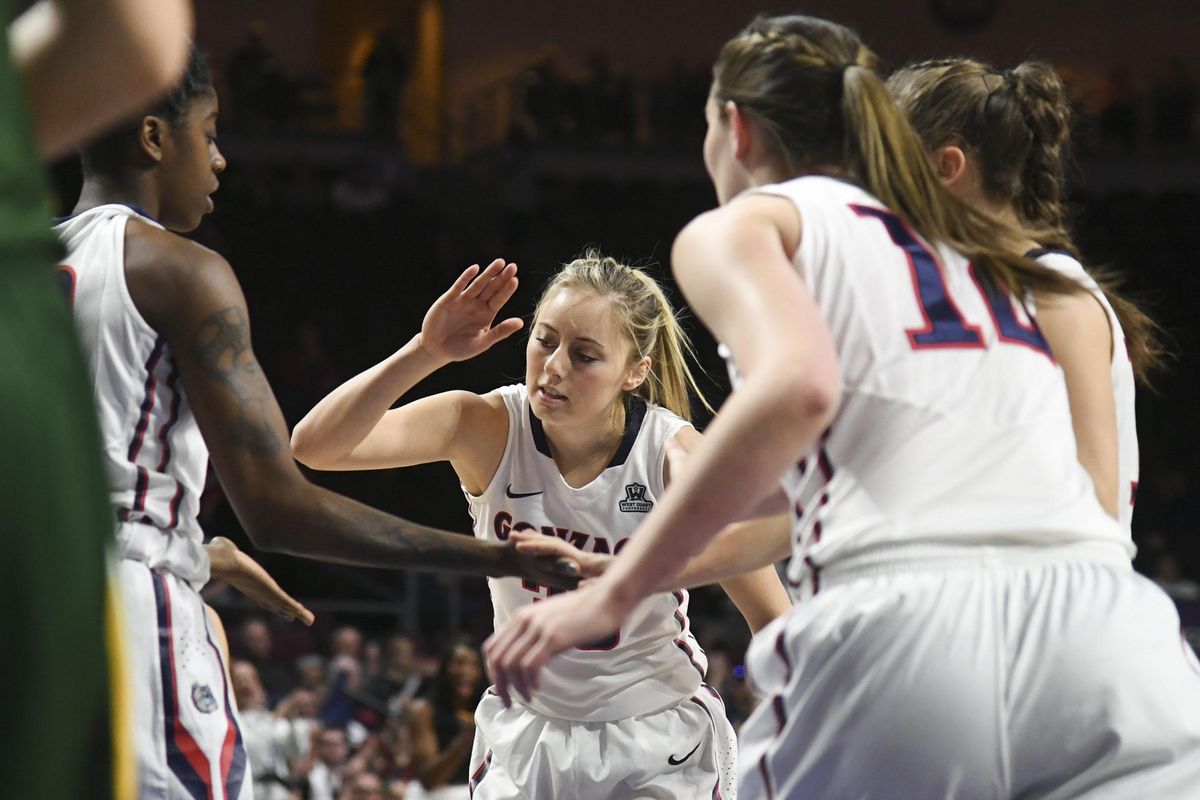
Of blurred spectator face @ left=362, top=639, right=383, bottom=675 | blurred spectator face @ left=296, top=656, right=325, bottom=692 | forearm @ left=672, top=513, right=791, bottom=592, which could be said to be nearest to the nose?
forearm @ left=672, top=513, right=791, bottom=592

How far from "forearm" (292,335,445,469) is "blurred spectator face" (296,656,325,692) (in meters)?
6.16

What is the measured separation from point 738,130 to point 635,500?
5.65ft

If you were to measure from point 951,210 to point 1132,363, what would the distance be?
94 cm

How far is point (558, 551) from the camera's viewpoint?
8.39 ft

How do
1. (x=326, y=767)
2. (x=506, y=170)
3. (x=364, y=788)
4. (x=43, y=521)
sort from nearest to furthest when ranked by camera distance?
(x=43, y=521) → (x=364, y=788) → (x=326, y=767) → (x=506, y=170)

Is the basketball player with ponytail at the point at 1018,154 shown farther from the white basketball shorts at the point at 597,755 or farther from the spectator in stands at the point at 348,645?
the spectator in stands at the point at 348,645

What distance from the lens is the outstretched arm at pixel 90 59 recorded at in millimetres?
1268

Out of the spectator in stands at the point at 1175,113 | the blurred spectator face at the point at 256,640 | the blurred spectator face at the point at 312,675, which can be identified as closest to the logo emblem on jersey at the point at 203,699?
the blurred spectator face at the point at 312,675

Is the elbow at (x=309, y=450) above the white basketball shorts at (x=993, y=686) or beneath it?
beneath

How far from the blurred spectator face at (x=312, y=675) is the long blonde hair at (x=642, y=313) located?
5.76 metres

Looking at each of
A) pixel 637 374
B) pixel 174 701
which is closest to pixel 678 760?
pixel 637 374

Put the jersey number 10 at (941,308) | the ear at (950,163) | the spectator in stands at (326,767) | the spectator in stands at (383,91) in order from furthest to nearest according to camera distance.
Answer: the spectator in stands at (383,91) → the spectator in stands at (326,767) → the ear at (950,163) → the jersey number 10 at (941,308)

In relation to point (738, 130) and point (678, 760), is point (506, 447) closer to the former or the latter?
point (678, 760)

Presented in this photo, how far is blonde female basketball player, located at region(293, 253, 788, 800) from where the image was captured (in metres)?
3.66
